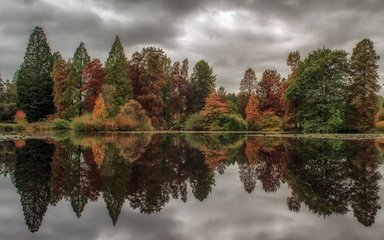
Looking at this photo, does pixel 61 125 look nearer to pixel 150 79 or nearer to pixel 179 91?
pixel 150 79

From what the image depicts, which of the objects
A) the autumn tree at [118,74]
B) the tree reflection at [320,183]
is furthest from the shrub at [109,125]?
the tree reflection at [320,183]

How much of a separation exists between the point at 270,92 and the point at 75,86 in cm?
3269

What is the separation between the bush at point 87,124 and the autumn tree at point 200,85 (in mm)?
28693

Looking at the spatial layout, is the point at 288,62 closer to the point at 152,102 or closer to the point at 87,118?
the point at 152,102

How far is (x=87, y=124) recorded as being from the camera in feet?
160

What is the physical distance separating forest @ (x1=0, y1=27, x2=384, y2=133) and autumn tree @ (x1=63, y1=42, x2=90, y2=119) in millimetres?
156

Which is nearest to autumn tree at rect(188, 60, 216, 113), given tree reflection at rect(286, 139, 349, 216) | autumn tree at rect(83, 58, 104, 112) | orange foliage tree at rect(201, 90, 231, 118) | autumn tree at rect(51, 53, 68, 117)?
orange foliage tree at rect(201, 90, 231, 118)

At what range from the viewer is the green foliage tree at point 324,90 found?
4512 cm

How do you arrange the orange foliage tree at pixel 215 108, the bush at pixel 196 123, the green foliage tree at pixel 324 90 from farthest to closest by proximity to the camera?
the bush at pixel 196 123 → the orange foliage tree at pixel 215 108 → the green foliage tree at pixel 324 90

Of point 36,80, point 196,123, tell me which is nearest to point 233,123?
point 196,123

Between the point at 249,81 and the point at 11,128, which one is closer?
the point at 11,128

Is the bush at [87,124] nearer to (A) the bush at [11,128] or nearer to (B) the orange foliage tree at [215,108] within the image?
(A) the bush at [11,128]

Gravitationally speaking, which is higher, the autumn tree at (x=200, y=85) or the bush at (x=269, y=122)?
the autumn tree at (x=200, y=85)

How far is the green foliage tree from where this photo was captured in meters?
45.1
